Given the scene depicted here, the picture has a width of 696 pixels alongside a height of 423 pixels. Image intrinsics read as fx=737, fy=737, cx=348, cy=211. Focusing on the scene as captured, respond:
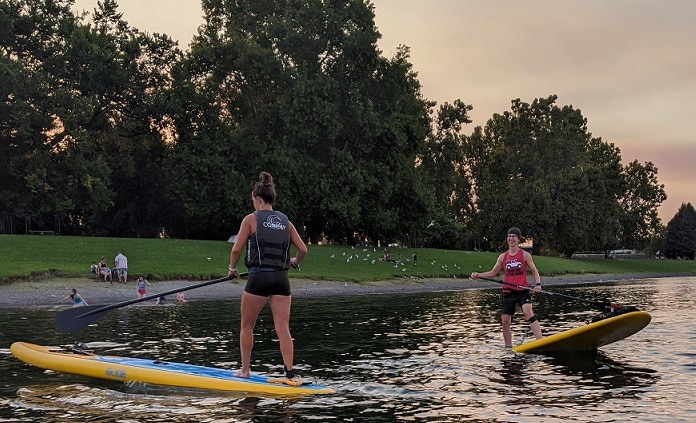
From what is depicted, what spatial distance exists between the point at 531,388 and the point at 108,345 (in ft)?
33.4

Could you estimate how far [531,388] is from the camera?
11.6m

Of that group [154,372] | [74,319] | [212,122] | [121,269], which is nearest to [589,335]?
[154,372]

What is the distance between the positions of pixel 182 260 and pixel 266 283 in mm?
37090

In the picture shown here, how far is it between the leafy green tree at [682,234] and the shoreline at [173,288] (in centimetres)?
8597

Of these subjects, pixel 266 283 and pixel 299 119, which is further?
pixel 299 119

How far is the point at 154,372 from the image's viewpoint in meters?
12.0

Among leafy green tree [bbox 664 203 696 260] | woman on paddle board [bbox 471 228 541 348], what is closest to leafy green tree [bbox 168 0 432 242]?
woman on paddle board [bbox 471 228 541 348]

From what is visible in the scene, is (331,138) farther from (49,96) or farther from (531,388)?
(531,388)

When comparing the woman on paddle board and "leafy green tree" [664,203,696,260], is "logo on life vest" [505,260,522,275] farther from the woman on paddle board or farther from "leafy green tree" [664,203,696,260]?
"leafy green tree" [664,203,696,260]

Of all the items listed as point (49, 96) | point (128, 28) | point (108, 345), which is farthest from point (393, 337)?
point (128, 28)

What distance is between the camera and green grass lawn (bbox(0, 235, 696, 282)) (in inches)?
1615

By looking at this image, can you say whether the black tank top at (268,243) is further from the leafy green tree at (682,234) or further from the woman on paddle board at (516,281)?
the leafy green tree at (682,234)

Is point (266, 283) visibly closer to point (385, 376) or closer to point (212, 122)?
point (385, 376)

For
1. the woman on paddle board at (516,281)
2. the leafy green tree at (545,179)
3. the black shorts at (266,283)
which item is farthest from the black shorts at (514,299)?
the leafy green tree at (545,179)
